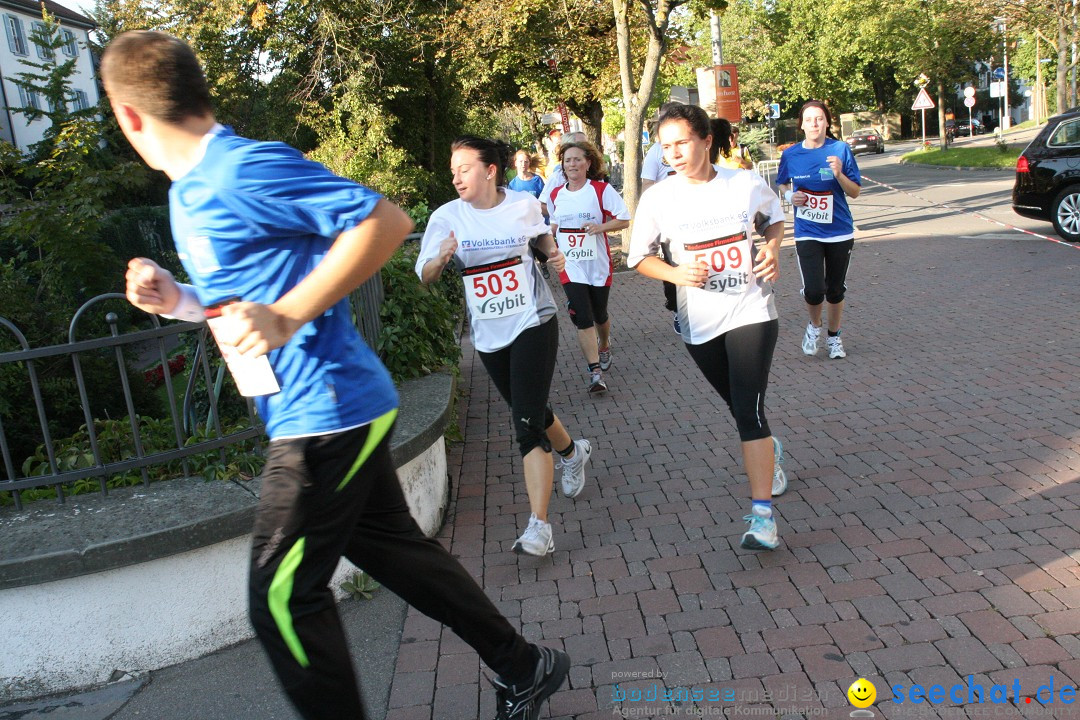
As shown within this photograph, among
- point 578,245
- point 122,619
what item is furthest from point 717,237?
point 578,245

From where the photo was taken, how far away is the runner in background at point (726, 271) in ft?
13.1

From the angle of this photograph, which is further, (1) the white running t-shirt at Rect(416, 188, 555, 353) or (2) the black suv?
(2) the black suv

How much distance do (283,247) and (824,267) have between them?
5.92 meters

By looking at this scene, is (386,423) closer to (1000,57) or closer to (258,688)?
(258,688)

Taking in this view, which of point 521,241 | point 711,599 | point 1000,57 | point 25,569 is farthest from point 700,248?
point 1000,57

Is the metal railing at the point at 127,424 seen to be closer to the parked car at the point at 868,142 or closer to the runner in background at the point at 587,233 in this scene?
the runner in background at the point at 587,233

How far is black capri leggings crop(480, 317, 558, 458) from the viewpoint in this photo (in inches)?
164

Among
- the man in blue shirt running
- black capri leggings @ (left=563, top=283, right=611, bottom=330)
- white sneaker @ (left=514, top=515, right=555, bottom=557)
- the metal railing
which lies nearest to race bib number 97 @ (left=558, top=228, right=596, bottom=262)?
black capri leggings @ (left=563, top=283, right=611, bottom=330)

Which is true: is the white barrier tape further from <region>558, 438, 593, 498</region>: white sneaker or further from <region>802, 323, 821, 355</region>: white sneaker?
<region>558, 438, 593, 498</region>: white sneaker

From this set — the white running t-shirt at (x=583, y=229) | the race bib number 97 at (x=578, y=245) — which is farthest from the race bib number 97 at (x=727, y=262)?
the race bib number 97 at (x=578, y=245)

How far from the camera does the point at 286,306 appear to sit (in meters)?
2.12

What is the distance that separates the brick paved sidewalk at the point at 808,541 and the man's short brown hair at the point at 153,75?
2057 mm

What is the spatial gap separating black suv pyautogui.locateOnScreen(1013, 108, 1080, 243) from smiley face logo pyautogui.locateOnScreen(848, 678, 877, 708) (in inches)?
464

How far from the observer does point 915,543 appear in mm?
3955
